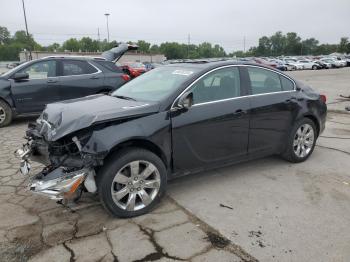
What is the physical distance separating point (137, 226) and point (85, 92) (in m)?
5.68

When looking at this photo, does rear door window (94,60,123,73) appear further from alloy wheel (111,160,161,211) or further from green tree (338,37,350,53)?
green tree (338,37,350,53)

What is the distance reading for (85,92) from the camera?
334 inches

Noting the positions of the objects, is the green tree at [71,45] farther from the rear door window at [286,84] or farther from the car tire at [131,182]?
the car tire at [131,182]

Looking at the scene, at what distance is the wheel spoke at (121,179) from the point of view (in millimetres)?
3459

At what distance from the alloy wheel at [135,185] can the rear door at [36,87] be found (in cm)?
539

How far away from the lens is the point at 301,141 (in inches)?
208

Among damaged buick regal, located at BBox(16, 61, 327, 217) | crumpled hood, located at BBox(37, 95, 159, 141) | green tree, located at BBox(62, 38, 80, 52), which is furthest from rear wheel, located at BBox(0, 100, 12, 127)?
green tree, located at BBox(62, 38, 80, 52)

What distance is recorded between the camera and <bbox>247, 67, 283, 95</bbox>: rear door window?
15.4 ft

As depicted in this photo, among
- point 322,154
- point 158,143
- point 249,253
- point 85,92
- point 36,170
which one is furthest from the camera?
point 85,92

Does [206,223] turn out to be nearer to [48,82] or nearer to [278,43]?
[48,82]

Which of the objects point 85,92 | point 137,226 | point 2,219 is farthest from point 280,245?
point 85,92

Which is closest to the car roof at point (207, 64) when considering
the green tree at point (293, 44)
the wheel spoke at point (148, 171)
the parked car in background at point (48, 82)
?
the wheel spoke at point (148, 171)

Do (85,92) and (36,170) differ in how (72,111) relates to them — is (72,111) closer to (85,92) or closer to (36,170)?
(36,170)

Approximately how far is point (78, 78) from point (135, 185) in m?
5.56
